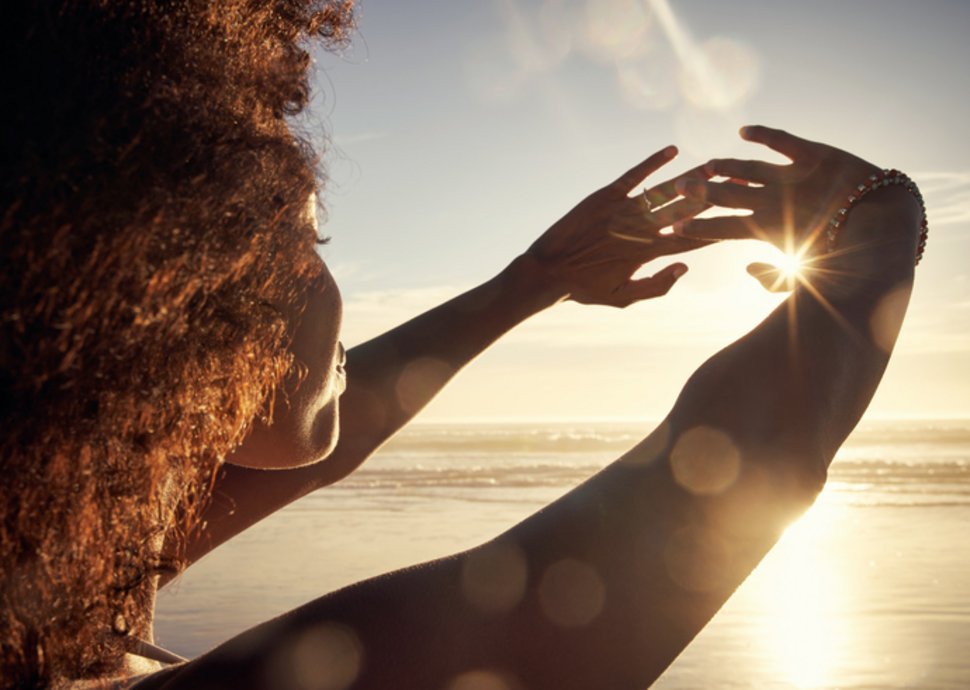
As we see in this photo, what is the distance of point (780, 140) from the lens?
4.28 feet

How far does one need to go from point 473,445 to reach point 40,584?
28.5m

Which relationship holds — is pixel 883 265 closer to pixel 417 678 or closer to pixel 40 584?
pixel 417 678

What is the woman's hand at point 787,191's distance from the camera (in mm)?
1183

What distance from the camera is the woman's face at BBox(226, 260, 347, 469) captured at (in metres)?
1.24

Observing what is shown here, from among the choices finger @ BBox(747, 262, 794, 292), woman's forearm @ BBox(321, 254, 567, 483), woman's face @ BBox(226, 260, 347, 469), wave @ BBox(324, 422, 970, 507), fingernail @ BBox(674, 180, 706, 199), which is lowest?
woman's face @ BBox(226, 260, 347, 469)

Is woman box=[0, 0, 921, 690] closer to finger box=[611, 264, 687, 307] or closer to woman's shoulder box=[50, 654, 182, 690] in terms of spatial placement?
woman's shoulder box=[50, 654, 182, 690]

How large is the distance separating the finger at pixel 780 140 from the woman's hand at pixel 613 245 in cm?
74

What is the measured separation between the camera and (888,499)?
39.6ft

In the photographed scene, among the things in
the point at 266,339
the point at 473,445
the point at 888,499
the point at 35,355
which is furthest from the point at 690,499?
the point at 473,445

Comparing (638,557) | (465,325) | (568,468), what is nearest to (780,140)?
(638,557)

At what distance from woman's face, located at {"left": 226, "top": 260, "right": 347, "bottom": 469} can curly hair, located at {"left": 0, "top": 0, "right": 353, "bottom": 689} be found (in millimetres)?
96

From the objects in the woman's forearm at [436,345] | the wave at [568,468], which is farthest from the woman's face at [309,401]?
the wave at [568,468]

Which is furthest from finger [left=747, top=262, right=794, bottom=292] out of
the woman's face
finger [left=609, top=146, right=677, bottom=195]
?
finger [left=609, top=146, right=677, bottom=195]

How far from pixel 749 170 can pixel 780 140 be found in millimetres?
70
